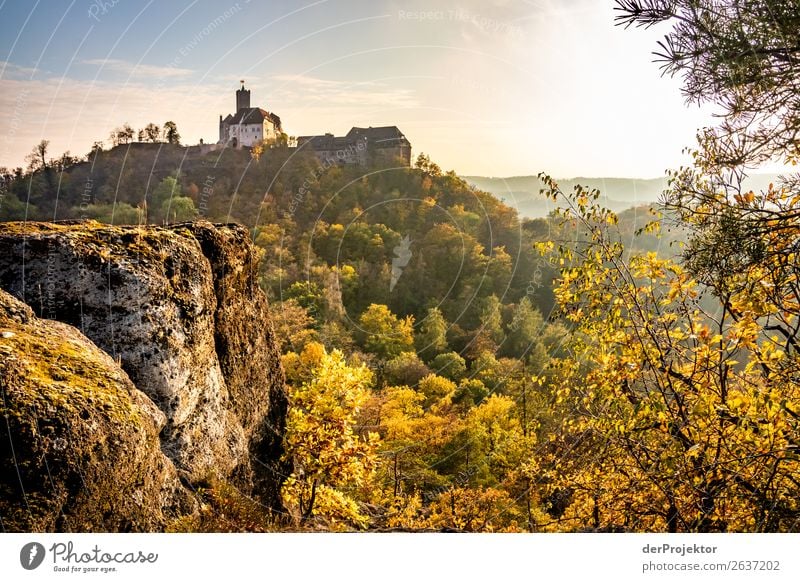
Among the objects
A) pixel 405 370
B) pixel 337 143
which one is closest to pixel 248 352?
pixel 405 370

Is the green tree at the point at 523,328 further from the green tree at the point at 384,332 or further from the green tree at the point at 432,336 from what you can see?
the green tree at the point at 384,332

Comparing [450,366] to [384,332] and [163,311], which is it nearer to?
[384,332]

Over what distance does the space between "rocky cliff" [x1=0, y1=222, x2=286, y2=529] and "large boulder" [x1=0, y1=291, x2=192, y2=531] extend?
0.24 meters

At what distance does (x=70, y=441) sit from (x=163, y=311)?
5.12 feet

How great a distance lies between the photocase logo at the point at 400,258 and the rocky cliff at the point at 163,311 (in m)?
12.9

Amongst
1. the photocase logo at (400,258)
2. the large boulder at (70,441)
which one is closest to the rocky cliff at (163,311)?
the large boulder at (70,441)

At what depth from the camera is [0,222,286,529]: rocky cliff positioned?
464 cm

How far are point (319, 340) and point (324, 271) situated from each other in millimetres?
2788

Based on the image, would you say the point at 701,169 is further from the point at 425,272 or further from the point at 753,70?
the point at 425,272

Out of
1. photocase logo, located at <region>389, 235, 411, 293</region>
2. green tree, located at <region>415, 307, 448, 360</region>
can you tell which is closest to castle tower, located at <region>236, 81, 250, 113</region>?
green tree, located at <region>415, 307, 448, 360</region>

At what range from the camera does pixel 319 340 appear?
19.4m

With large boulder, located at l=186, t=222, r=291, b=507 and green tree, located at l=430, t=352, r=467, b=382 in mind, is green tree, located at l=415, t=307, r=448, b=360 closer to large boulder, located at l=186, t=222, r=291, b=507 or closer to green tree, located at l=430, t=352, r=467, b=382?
green tree, located at l=430, t=352, r=467, b=382

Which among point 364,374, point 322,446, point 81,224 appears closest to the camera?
point 81,224
